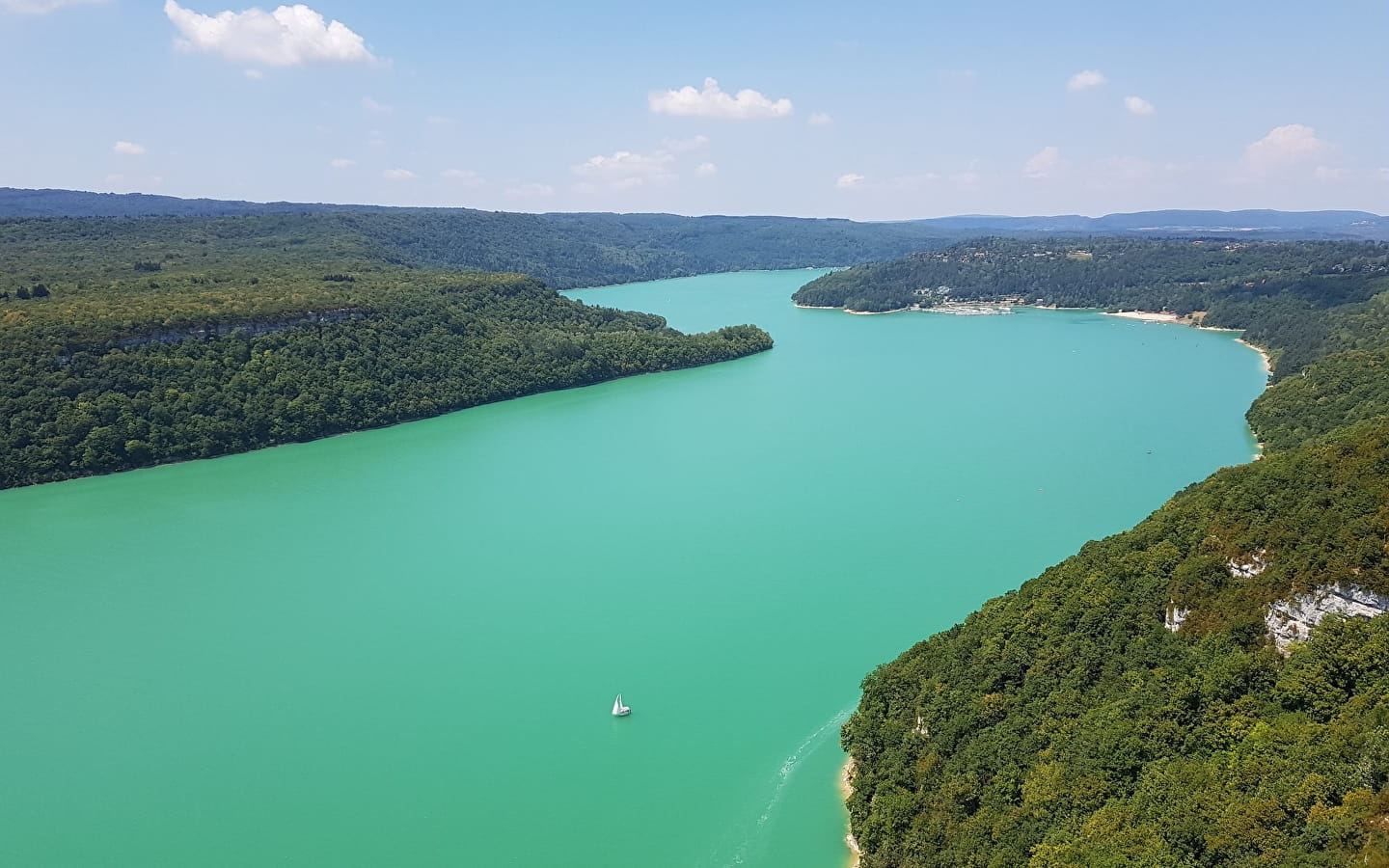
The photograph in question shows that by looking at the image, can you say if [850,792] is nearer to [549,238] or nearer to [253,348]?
[253,348]

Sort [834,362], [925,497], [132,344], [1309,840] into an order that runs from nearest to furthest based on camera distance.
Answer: [1309,840]
[925,497]
[132,344]
[834,362]

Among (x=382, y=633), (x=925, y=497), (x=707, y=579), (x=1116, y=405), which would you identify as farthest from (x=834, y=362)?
(x=382, y=633)

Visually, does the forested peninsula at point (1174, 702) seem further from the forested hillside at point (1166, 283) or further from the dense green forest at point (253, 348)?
the forested hillside at point (1166, 283)

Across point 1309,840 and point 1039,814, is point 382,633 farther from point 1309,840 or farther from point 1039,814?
point 1309,840

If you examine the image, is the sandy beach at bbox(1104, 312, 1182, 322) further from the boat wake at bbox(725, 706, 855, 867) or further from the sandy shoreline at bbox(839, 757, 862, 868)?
the sandy shoreline at bbox(839, 757, 862, 868)

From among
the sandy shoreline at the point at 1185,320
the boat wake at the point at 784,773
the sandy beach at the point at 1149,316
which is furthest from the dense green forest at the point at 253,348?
the sandy beach at the point at 1149,316

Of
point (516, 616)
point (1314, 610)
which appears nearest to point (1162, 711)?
point (1314, 610)

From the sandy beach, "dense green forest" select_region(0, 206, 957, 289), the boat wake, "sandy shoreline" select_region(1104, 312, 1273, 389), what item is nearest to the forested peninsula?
the boat wake
